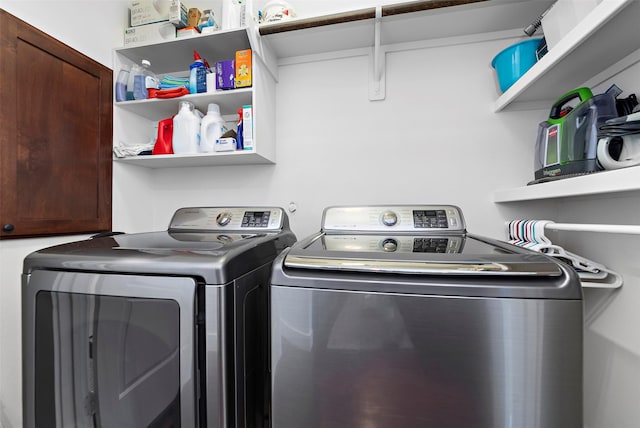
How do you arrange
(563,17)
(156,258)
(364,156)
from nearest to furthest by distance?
(156,258), (563,17), (364,156)

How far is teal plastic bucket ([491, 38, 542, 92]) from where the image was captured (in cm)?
126

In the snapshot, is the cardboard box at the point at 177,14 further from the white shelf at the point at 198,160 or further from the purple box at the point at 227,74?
the white shelf at the point at 198,160

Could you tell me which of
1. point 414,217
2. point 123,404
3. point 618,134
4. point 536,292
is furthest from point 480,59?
point 123,404

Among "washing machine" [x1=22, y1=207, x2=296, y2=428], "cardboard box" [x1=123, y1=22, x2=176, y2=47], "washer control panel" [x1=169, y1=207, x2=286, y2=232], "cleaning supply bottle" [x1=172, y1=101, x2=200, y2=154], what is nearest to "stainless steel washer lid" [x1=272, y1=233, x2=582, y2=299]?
"washing machine" [x1=22, y1=207, x2=296, y2=428]

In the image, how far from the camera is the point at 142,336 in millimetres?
791

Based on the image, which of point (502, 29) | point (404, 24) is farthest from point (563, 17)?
point (404, 24)

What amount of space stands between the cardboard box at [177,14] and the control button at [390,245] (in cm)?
172

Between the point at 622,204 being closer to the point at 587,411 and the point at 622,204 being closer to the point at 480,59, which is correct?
the point at 587,411

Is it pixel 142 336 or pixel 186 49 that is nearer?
pixel 142 336

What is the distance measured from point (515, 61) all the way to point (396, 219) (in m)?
0.97

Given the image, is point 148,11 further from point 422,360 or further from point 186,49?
point 422,360

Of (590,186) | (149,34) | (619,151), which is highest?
(149,34)

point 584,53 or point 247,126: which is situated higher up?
point 584,53

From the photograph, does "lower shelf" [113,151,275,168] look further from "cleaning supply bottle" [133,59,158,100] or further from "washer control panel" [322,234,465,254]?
"washer control panel" [322,234,465,254]
